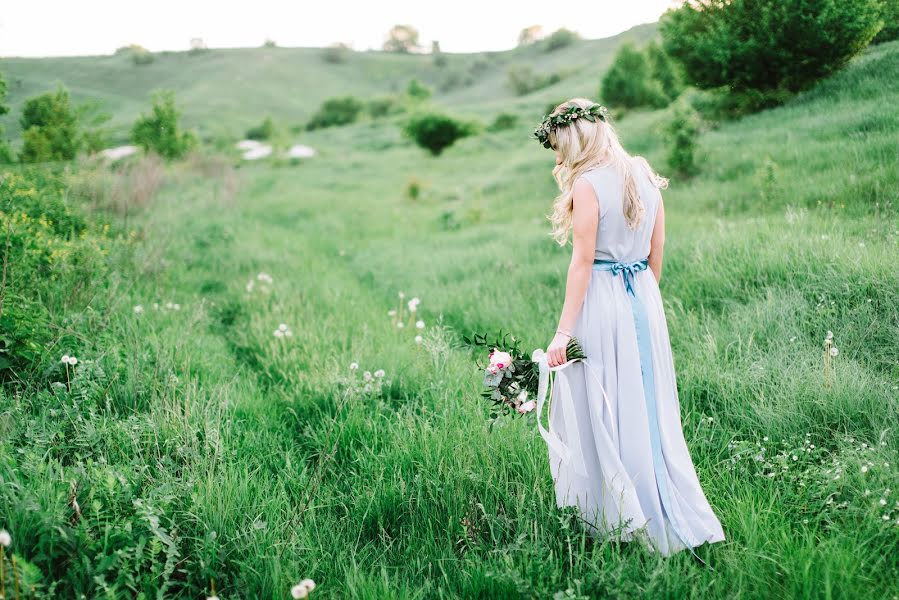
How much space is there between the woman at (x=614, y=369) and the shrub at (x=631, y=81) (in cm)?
2367

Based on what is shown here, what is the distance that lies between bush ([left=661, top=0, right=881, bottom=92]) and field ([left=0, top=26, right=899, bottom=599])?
1590mm

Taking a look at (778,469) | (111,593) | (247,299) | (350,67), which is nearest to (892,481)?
(778,469)

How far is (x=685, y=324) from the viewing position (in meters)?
4.55

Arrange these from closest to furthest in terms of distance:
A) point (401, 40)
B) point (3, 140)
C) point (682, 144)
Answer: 1. point (3, 140)
2. point (682, 144)
3. point (401, 40)

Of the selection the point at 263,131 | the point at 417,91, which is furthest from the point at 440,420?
the point at 417,91

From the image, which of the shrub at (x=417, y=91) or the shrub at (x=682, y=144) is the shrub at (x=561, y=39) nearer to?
the shrub at (x=417, y=91)

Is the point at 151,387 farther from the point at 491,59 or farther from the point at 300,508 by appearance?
the point at 491,59

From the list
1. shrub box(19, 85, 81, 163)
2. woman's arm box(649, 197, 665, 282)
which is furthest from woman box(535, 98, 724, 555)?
shrub box(19, 85, 81, 163)

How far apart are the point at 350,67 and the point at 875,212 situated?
3174 inches

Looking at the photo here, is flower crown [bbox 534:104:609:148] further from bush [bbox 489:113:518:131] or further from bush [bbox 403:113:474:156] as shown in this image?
bush [bbox 489:113:518:131]

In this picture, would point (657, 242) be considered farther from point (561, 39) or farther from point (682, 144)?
point (561, 39)

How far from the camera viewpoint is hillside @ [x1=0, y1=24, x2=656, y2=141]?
12891mm

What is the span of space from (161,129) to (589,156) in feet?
68.3

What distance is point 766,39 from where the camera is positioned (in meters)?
→ 10.4
